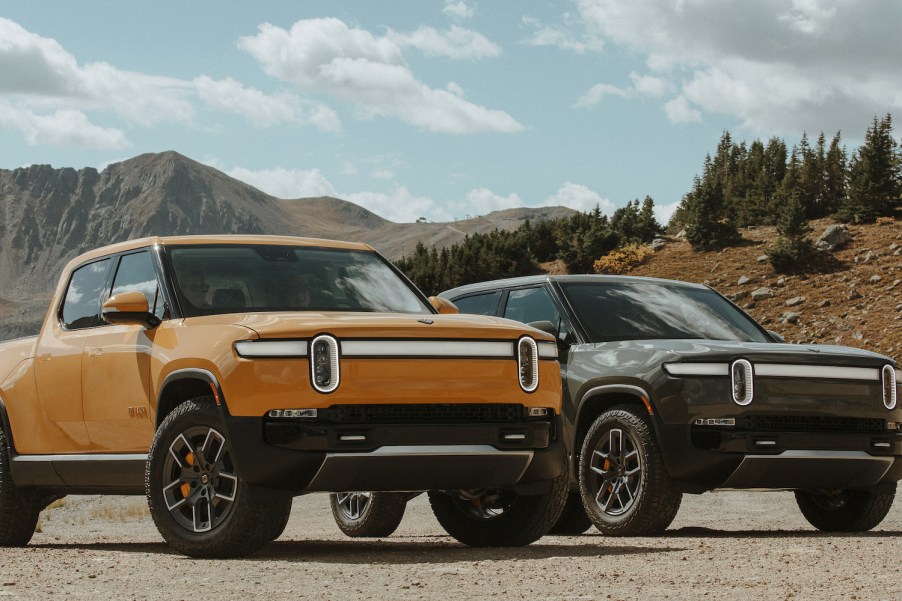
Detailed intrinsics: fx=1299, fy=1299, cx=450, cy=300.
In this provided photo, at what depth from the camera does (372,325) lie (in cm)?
695

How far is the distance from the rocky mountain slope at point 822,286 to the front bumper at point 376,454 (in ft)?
92.8

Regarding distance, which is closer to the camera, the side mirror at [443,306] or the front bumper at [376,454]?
the front bumper at [376,454]

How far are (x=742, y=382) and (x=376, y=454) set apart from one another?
3183 mm

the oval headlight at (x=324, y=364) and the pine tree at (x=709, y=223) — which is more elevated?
the pine tree at (x=709, y=223)

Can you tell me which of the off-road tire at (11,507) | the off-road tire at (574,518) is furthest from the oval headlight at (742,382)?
the off-road tire at (11,507)

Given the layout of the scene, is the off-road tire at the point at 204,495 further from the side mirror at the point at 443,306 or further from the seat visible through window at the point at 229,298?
the side mirror at the point at 443,306

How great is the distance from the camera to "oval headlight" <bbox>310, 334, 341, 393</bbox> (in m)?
6.78

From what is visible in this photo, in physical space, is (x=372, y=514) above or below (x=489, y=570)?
below

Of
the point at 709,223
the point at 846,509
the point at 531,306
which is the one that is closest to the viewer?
the point at 846,509

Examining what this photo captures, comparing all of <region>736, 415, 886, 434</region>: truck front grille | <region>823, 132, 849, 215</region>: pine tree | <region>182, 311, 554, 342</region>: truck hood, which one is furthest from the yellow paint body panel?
<region>823, 132, 849, 215</region>: pine tree

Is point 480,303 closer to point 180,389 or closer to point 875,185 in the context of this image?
point 180,389

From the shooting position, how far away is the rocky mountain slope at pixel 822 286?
36938 millimetres

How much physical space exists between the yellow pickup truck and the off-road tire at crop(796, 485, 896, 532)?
3.26m

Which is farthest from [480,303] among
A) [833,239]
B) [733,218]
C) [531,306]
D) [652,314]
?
[733,218]
